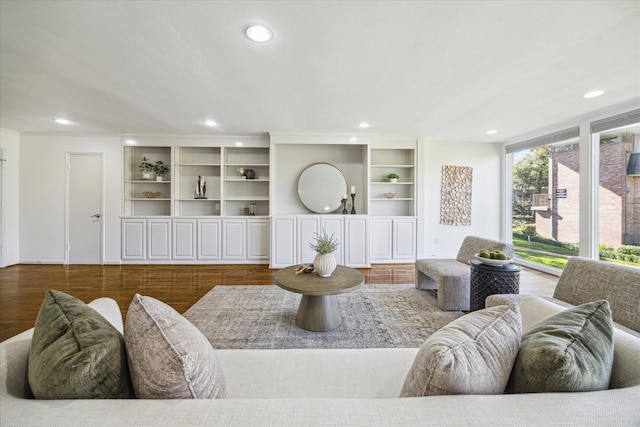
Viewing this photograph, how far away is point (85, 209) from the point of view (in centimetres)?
468

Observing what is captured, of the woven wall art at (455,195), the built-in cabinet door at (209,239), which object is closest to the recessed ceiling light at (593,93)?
the woven wall art at (455,195)

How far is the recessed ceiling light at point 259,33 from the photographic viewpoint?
5.75 ft

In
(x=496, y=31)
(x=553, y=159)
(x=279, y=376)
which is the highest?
(x=496, y=31)

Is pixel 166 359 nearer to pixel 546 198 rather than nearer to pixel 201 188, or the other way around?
pixel 201 188

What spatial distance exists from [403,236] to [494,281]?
8.73ft

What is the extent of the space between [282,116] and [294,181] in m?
1.56

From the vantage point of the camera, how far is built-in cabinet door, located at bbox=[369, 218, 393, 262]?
15.9ft

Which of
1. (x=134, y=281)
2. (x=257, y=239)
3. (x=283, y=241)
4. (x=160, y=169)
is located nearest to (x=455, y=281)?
(x=283, y=241)

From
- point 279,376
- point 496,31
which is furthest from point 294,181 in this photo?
point 279,376

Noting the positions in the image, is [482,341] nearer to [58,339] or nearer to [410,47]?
[58,339]

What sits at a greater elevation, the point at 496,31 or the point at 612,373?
the point at 496,31

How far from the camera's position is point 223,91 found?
279 cm

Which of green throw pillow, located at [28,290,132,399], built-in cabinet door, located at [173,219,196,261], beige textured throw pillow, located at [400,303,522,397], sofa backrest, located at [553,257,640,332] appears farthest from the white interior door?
sofa backrest, located at [553,257,640,332]

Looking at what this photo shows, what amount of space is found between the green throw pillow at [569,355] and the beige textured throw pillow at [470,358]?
0.13 feet
